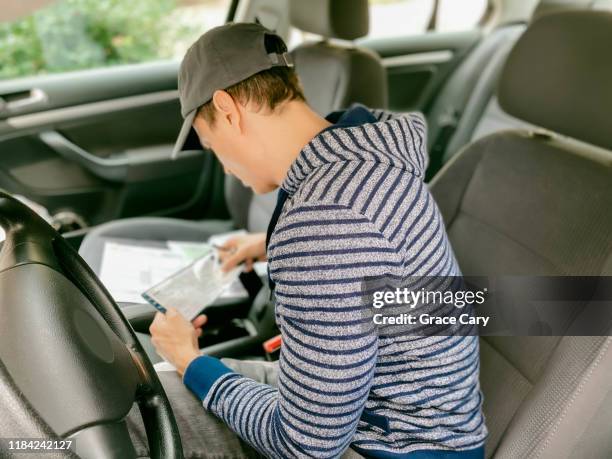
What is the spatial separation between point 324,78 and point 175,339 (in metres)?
1.01

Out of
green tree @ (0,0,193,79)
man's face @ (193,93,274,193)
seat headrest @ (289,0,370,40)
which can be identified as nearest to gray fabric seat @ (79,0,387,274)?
seat headrest @ (289,0,370,40)

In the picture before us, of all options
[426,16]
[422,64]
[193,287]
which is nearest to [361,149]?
[193,287]

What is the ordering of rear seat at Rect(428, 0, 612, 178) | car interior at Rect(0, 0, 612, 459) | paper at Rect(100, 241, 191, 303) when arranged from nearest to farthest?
car interior at Rect(0, 0, 612, 459), paper at Rect(100, 241, 191, 303), rear seat at Rect(428, 0, 612, 178)

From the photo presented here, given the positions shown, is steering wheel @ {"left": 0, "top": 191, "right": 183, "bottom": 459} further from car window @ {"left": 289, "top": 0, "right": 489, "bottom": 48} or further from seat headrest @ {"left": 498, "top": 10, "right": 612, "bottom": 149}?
car window @ {"left": 289, "top": 0, "right": 489, "bottom": 48}

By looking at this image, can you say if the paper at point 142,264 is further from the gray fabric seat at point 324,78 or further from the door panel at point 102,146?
the door panel at point 102,146

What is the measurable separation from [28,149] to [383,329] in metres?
1.55

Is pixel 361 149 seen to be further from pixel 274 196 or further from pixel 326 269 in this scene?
pixel 274 196

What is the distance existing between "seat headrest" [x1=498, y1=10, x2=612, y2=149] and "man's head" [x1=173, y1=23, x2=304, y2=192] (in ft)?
1.86

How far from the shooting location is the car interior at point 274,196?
33.4 inches

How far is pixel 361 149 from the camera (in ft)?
3.09

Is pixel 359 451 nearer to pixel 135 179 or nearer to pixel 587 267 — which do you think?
pixel 587 267

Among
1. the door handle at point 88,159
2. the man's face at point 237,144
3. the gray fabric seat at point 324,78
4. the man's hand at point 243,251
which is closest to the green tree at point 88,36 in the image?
the door handle at point 88,159

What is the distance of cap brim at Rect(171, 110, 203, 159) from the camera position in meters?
1.08

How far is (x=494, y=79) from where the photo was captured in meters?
2.57
